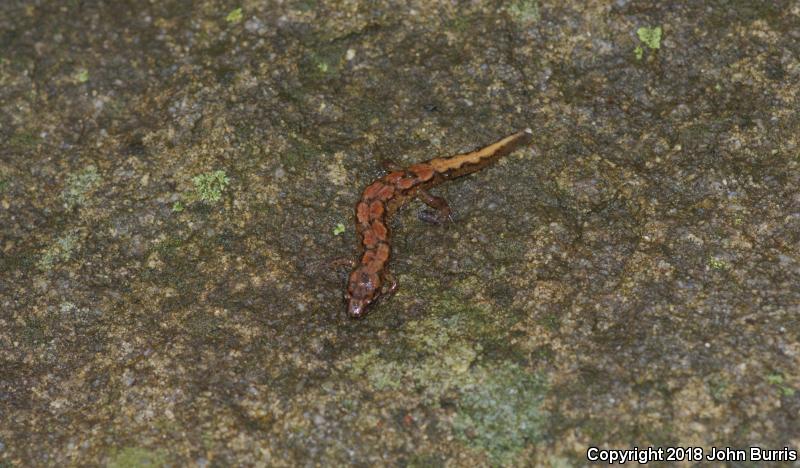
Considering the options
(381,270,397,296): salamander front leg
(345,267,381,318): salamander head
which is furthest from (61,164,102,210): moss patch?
(381,270,397,296): salamander front leg

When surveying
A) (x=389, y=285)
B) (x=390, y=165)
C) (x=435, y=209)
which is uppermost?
(x=390, y=165)

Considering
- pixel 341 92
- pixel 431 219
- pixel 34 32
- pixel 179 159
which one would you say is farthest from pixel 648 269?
pixel 34 32

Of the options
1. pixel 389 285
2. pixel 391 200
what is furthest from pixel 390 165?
pixel 389 285

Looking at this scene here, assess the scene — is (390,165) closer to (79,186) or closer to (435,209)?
(435,209)

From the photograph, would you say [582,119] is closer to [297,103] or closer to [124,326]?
[297,103]

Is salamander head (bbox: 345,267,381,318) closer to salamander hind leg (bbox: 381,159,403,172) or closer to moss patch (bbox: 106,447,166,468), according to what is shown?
salamander hind leg (bbox: 381,159,403,172)

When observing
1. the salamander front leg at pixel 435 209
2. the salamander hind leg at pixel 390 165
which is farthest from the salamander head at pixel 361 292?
the salamander hind leg at pixel 390 165
